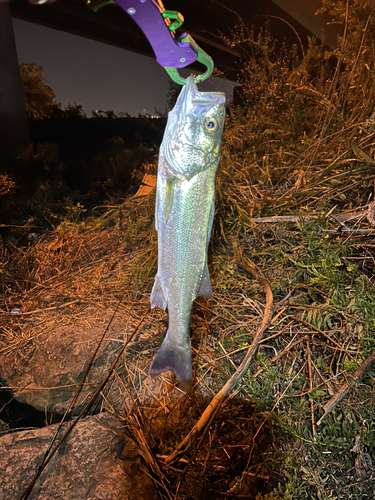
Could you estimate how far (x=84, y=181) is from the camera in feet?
18.1

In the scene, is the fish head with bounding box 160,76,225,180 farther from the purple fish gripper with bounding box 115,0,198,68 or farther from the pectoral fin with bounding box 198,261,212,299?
the pectoral fin with bounding box 198,261,212,299

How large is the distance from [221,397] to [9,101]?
5437 mm

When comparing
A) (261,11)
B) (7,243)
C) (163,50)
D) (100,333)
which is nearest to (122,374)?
(100,333)

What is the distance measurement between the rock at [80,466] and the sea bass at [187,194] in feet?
2.90

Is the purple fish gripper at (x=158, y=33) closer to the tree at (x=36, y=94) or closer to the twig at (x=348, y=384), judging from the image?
the twig at (x=348, y=384)

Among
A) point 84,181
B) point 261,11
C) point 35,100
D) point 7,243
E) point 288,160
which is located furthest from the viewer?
point 84,181

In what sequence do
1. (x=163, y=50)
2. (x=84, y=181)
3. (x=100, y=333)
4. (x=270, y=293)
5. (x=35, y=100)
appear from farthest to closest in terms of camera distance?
(x=84, y=181), (x=35, y=100), (x=100, y=333), (x=270, y=293), (x=163, y=50)

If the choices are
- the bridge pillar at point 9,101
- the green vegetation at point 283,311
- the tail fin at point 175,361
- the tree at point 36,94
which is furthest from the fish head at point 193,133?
the tree at point 36,94

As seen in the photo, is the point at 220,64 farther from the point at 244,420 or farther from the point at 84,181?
the point at 244,420

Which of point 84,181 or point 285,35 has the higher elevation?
point 285,35

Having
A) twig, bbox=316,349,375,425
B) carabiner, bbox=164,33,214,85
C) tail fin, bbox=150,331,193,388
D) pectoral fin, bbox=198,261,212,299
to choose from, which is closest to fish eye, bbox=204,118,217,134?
carabiner, bbox=164,33,214,85

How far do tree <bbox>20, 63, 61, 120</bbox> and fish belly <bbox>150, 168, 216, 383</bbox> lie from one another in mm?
5109

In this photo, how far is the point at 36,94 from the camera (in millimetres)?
4777

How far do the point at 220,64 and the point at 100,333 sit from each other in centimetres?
469
